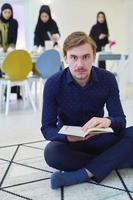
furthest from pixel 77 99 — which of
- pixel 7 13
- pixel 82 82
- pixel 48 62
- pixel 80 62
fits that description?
pixel 7 13

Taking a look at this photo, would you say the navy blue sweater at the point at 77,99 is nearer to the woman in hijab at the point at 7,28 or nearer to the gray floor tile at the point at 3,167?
the gray floor tile at the point at 3,167

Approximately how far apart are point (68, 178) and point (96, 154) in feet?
0.75

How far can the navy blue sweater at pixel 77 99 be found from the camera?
163 centimetres

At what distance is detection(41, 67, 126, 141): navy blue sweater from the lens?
163cm

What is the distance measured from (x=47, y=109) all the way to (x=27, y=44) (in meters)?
4.84

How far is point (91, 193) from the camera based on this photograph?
4.89 ft

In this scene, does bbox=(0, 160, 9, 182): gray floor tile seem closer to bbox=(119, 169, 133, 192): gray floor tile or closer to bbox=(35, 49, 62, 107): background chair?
bbox=(119, 169, 133, 192): gray floor tile

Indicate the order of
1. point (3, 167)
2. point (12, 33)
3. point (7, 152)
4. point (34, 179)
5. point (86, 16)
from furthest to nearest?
point (86, 16) < point (12, 33) < point (7, 152) < point (3, 167) < point (34, 179)

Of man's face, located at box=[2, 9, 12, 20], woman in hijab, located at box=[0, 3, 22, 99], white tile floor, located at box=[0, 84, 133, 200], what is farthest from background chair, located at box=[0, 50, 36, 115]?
white tile floor, located at box=[0, 84, 133, 200]

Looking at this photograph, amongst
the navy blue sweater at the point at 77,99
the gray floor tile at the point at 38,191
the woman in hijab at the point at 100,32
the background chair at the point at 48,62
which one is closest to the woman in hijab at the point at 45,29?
the background chair at the point at 48,62

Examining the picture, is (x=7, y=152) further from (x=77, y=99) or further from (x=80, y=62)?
(x=80, y=62)

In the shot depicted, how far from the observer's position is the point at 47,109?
1.65 metres

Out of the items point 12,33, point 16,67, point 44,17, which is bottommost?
point 16,67

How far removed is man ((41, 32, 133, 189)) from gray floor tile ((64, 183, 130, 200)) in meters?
0.04
